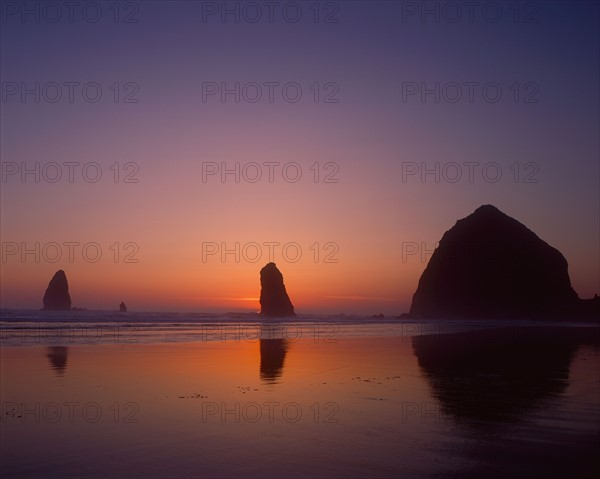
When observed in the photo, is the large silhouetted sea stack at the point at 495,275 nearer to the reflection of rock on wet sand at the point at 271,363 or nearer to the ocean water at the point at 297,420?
the reflection of rock on wet sand at the point at 271,363

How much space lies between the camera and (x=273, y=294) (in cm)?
18462

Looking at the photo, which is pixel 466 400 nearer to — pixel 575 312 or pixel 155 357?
pixel 155 357

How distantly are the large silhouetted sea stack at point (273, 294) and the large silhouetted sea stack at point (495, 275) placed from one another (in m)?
53.3

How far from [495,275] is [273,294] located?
255 feet

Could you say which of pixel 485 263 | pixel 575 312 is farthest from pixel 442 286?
pixel 575 312

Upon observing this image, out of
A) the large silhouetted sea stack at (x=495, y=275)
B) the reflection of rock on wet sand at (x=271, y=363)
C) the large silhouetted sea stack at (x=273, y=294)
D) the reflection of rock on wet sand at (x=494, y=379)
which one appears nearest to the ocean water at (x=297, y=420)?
the reflection of rock on wet sand at (x=494, y=379)

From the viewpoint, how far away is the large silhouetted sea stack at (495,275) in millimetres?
126812

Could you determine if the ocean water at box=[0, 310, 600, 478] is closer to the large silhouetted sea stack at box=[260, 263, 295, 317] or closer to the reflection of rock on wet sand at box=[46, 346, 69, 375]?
the reflection of rock on wet sand at box=[46, 346, 69, 375]


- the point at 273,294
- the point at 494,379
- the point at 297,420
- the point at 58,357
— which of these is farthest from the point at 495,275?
the point at 297,420

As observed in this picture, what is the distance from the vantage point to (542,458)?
27.7 feet

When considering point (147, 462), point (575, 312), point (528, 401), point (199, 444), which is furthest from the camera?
point (575, 312)

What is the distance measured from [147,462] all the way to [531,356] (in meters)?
22.1

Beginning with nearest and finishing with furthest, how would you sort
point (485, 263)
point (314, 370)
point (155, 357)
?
point (314, 370) → point (155, 357) → point (485, 263)

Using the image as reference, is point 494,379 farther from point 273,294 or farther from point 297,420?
point 273,294
